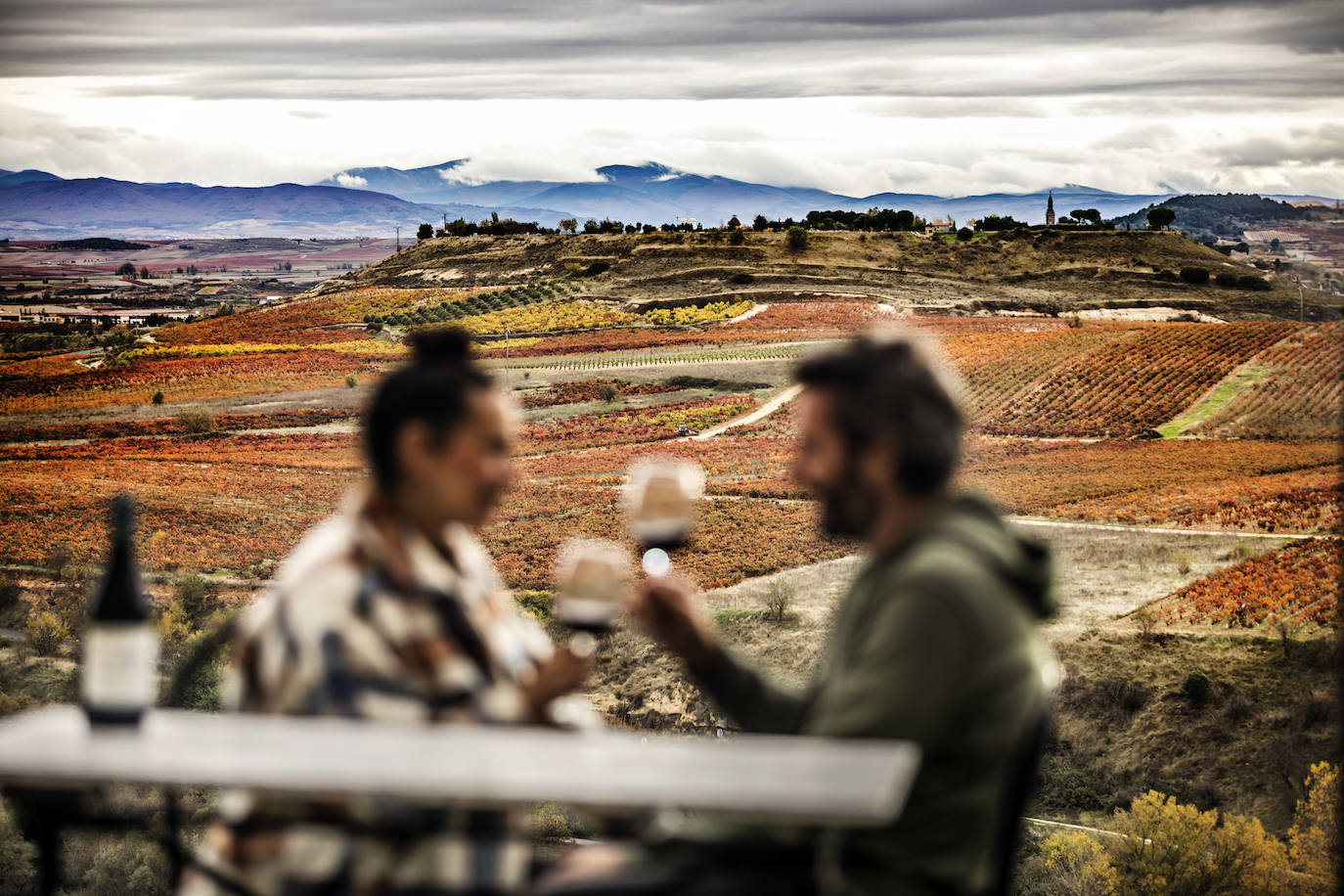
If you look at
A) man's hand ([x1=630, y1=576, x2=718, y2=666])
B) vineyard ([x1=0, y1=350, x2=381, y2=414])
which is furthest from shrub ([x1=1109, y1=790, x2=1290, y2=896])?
vineyard ([x1=0, y1=350, x2=381, y2=414])

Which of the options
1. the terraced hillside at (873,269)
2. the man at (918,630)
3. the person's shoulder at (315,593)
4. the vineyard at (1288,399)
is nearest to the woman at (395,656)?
the person's shoulder at (315,593)

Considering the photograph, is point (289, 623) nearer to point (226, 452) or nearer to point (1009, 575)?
point (1009, 575)

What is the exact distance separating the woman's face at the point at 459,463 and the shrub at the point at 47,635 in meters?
23.8

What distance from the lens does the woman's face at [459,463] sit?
1.58m

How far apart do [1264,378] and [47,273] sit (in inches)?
2096

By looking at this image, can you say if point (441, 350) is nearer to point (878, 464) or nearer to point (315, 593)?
point (315, 593)

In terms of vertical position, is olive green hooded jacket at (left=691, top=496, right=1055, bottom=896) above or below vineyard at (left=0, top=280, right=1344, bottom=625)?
above

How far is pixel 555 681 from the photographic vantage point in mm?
1602

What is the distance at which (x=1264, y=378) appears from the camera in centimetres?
3341

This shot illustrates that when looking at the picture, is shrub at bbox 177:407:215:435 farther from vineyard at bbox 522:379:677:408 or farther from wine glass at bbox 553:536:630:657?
wine glass at bbox 553:536:630:657

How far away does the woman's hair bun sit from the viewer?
5.30 feet

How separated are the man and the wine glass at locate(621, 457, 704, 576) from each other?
10.9 inches

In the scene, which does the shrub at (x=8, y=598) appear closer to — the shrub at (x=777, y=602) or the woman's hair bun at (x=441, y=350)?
the shrub at (x=777, y=602)

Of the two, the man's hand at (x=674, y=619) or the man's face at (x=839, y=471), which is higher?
the man's face at (x=839, y=471)
